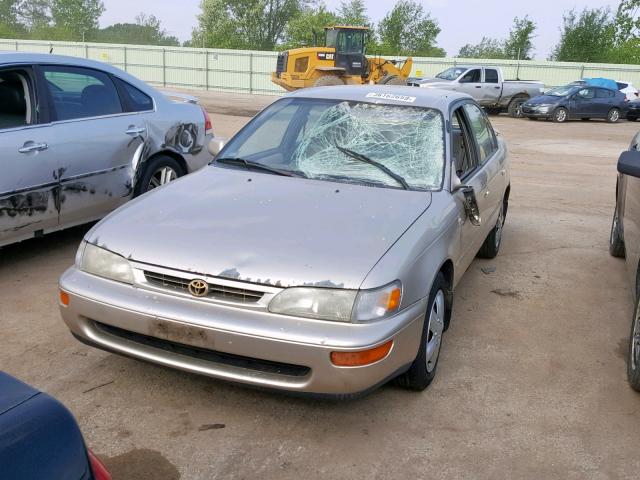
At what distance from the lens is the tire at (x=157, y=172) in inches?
229

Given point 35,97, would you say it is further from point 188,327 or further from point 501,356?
point 501,356

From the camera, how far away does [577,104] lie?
22750mm

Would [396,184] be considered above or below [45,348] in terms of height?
above

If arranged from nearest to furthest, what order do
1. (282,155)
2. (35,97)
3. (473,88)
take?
(282,155)
(35,97)
(473,88)

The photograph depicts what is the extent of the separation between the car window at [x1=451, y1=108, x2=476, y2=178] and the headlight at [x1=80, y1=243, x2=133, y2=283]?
2.13m

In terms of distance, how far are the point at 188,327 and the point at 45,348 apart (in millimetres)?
1420

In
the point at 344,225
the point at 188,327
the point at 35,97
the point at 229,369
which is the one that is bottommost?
the point at 229,369

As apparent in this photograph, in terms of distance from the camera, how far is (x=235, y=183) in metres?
3.93

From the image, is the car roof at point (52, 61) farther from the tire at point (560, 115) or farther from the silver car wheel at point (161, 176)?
the tire at point (560, 115)

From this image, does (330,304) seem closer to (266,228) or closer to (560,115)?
(266,228)

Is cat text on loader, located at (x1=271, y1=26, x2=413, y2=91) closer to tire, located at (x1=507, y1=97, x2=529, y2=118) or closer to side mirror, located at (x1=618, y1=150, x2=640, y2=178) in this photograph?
tire, located at (x1=507, y1=97, x2=529, y2=118)

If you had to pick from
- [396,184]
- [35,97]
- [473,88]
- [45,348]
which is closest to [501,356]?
[396,184]

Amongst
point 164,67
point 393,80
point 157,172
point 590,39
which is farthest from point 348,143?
point 590,39

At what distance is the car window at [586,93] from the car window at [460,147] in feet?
66.3
